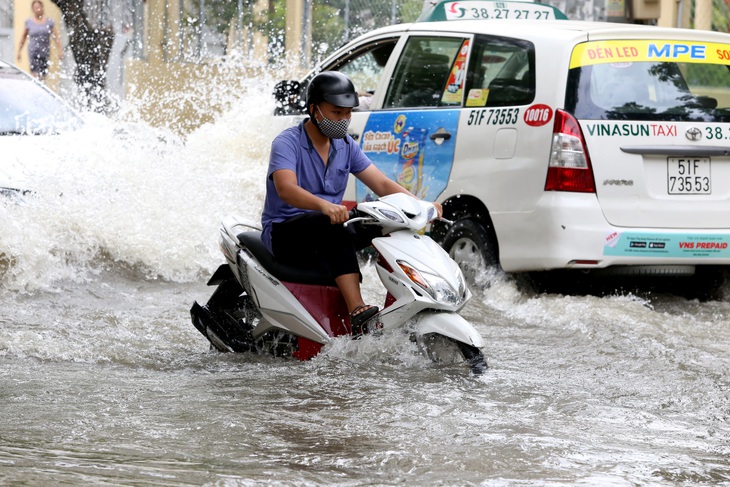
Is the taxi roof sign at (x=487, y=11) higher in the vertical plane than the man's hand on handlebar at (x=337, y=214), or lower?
higher

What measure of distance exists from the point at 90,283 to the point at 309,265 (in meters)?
3.31

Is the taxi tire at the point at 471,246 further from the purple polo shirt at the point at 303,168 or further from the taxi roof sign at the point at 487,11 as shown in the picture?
the taxi roof sign at the point at 487,11

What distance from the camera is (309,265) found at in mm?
5965

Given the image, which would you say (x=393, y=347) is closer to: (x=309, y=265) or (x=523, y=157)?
(x=309, y=265)

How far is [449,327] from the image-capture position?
18.0 ft

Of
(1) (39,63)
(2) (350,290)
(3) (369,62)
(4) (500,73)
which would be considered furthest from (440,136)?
(1) (39,63)

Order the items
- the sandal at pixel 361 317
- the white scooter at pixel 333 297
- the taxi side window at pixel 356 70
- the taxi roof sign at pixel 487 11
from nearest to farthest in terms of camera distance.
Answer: the white scooter at pixel 333 297 < the sandal at pixel 361 317 < the taxi side window at pixel 356 70 < the taxi roof sign at pixel 487 11

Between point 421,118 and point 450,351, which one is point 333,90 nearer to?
point 450,351

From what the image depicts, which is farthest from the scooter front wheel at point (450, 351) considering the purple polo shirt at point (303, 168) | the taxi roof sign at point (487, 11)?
the taxi roof sign at point (487, 11)

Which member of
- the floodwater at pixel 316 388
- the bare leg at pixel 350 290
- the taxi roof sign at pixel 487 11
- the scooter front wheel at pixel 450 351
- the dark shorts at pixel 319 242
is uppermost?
the taxi roof sign at pixel 487 11

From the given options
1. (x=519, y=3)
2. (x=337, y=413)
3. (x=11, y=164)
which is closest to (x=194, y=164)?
(x=11, y=164)

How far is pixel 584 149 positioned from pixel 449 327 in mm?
2358

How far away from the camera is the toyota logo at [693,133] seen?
7586mm

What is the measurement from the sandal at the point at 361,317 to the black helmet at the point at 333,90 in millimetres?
954
